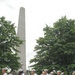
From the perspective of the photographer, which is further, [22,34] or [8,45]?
[22,34]

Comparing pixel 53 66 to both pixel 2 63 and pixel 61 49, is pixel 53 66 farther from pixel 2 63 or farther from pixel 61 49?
pixel 2 63

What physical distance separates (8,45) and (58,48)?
5.26 metres

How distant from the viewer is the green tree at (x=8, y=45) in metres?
26.2

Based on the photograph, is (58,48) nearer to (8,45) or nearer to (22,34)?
(8,45)

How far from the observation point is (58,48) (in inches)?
1090

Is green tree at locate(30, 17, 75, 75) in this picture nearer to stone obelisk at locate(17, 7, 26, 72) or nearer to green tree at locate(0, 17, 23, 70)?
green tree at locate(0, 17, 23, 70)

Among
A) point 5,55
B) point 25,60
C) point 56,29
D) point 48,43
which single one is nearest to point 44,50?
point 48,43

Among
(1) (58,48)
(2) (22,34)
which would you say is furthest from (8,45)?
(2) (22,34)

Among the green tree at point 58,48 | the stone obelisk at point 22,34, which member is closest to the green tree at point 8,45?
the green tree at point 58,48

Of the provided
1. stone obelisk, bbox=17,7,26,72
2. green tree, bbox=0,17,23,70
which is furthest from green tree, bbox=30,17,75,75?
stone obelisk, bbox=17,7,26,72

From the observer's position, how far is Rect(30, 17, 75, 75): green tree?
27438 mm

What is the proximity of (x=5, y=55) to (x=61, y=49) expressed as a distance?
19.3ft

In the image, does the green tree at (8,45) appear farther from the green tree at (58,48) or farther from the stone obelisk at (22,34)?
the stone obelisk at (22,34)

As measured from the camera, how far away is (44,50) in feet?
94.1
